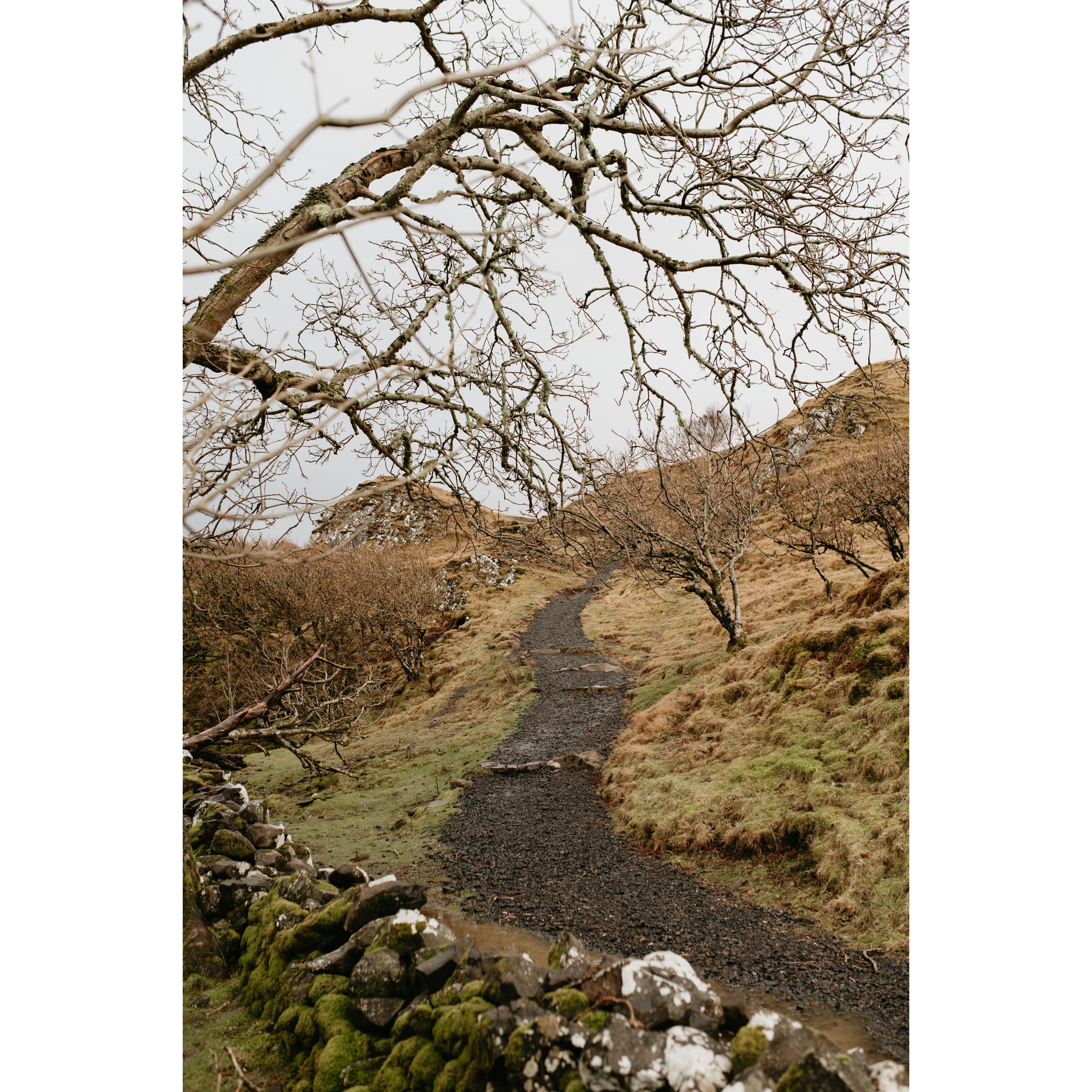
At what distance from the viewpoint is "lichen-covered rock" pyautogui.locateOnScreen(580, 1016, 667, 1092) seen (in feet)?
6.98

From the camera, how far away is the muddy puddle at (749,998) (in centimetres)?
340

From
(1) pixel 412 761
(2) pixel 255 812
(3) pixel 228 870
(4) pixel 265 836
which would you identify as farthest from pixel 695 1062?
(1) pixel 412 761

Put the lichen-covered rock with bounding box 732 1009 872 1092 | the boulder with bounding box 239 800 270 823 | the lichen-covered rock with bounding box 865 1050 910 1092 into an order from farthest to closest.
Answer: the boulder with bounding box 239 800 270 823
the lichen-covered rock with bounding box 865 1050 910 1092
the lichen-covered rock with bounding box 732 1009 872 1092

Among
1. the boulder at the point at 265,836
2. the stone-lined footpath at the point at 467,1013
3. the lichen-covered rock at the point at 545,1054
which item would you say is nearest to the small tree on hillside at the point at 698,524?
the boulder at the point at 265,836

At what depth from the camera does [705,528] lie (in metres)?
12.9

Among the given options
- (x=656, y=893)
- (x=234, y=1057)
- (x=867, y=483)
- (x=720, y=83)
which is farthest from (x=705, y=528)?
(x=234, y=1057)

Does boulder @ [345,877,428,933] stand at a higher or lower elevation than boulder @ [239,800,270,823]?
higher

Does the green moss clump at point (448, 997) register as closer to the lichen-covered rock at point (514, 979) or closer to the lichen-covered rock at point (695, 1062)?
the lichen-covered rock at point (514, 979)

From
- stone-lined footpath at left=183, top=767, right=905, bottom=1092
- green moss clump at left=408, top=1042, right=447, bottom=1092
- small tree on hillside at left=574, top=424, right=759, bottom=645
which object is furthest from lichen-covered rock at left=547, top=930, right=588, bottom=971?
small tree on hillside at left=574, top=424, right=759, bottom=645

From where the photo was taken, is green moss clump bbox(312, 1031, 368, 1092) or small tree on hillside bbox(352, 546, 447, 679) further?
small tree on hillside bbox(352, 546, 447, 679)

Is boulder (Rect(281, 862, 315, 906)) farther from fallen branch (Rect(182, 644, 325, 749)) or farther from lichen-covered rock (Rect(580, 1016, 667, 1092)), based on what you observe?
lichen-covered rock (Rect(580, 1016, 667, 1092))

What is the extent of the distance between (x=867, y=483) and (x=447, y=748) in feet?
38.4

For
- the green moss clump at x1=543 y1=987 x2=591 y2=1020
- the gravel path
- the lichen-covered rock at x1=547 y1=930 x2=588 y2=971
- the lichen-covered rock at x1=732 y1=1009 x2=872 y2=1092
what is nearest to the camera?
the lichen-covered rock at x1=732 y1=1009 x2=872 y2=1092

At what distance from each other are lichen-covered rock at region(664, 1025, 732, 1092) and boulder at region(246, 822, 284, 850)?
Result: 4396 mm
